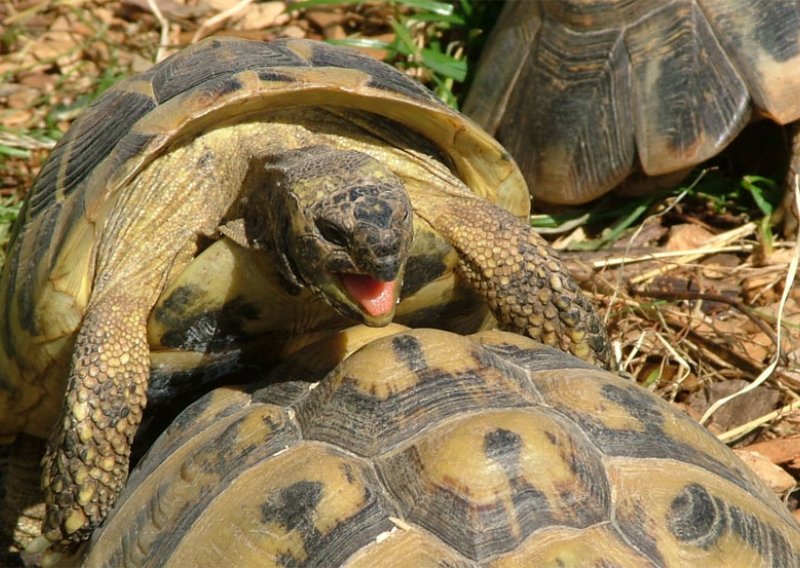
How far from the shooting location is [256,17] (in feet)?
19.6

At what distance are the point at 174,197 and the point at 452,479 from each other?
54.0 inches

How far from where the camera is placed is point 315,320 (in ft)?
10.3

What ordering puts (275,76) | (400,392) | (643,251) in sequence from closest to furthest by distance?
1. (400,392)
2. (275,76)
3. (643,251)

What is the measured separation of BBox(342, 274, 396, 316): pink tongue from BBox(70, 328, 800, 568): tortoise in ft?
0.61

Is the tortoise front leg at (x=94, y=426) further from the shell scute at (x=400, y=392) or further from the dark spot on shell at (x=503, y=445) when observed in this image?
the dark spot on shell at (x=503, y=445)

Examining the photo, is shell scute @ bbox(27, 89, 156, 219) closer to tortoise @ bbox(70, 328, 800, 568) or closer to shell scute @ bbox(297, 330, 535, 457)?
tortoise @ bbox(70, 328, 800, 568)

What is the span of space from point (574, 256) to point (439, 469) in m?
2.55

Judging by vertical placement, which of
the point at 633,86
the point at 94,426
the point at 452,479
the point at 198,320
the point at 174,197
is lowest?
the point at 94,426


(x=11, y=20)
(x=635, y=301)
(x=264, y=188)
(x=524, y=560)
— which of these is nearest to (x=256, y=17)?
(x=11, y=20)

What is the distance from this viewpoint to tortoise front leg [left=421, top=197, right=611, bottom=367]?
319 cm

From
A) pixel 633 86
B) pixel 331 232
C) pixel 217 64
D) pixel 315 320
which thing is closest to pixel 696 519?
pixel 331 232

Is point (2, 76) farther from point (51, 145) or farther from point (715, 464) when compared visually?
point (715, 464)

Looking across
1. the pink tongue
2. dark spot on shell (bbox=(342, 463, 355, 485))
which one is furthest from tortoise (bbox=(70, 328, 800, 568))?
the pink tongue

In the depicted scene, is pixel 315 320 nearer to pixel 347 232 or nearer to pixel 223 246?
pixel 223 246
